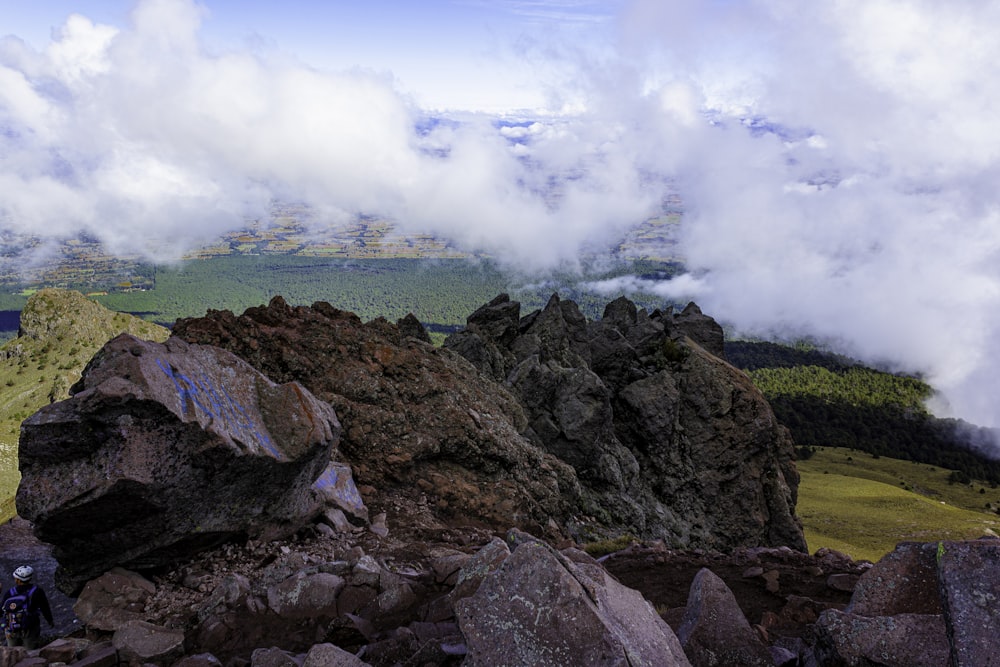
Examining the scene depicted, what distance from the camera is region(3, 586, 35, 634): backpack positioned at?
1138 cm

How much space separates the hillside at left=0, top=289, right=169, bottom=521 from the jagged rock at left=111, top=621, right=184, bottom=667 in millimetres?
78877

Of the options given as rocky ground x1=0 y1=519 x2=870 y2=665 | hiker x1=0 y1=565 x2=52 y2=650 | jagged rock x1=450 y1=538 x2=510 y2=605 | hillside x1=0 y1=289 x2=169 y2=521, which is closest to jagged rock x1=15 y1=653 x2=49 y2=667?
rocky ground x1=0 y1=519 x2=870 y2=665

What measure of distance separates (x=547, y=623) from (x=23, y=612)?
11.6 meters

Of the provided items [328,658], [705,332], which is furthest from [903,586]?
[705,332]

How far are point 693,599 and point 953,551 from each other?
4443 mm

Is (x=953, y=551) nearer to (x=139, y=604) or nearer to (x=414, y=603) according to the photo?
(x=414, y=603)

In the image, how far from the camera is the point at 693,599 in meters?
10.7

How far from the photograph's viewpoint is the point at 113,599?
38.9 feet

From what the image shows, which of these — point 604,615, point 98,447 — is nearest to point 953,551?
point 604,615

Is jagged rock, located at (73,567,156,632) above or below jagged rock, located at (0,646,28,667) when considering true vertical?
below

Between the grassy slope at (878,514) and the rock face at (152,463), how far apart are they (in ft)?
161

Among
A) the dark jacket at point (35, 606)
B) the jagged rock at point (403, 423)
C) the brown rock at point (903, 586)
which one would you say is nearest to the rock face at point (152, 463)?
the dark jacket at point (35, 606)

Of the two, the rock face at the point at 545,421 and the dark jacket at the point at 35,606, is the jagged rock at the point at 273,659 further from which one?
the rock face at the point at 545,421

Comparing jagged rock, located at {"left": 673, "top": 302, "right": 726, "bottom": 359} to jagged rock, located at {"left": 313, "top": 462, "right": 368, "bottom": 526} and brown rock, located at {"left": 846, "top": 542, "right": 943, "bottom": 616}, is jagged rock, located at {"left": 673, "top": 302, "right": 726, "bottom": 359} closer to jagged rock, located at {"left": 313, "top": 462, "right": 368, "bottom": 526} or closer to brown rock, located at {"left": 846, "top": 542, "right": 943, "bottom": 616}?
jagged rock, located at {"left": 313, "top": 462, "right": 368, "bottom": 526}
